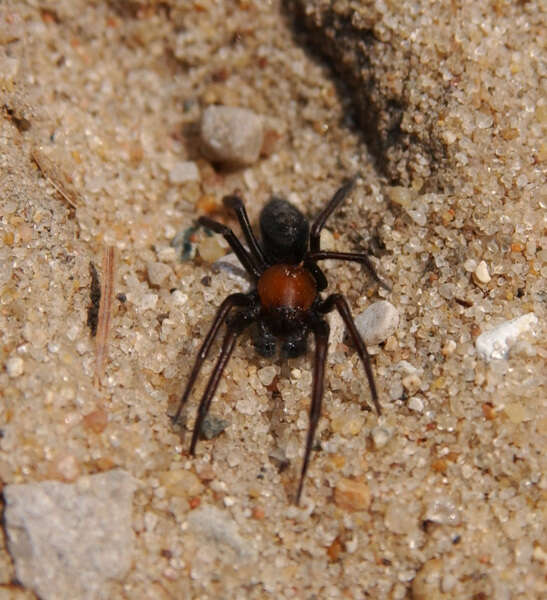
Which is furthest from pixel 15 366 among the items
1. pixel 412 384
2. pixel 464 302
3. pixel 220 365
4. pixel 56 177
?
pixel 464 302

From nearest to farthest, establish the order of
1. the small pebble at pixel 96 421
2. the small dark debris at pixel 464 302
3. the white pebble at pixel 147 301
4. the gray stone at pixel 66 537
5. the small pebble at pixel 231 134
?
1. the gray stone at pixel 66 537
2. the small pebble at pixel 96 421
3. the small dark debris at pixel 464 302
4. the white pebble at pixel 147 301
5. the small pebble at pixel 231 134

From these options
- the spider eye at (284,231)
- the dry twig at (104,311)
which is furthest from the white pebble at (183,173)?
the dry twig at (104,311)

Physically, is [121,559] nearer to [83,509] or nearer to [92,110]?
[83,509]

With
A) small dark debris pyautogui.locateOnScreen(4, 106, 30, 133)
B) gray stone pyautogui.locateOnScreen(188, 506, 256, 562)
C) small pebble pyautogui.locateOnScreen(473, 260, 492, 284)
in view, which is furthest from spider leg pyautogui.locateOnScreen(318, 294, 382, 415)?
small dark debris pyautogui.locateOnScreen(4, 106, 30, 133)

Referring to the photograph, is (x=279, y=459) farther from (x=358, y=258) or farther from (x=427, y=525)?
(x=358, y=258)

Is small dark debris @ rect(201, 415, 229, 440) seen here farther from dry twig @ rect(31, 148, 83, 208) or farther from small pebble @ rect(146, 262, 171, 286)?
dry twig @ rect(31, 148, 83, 208)

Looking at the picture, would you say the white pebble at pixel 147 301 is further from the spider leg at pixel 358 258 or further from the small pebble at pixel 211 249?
the spider leg at pixel 358 258
